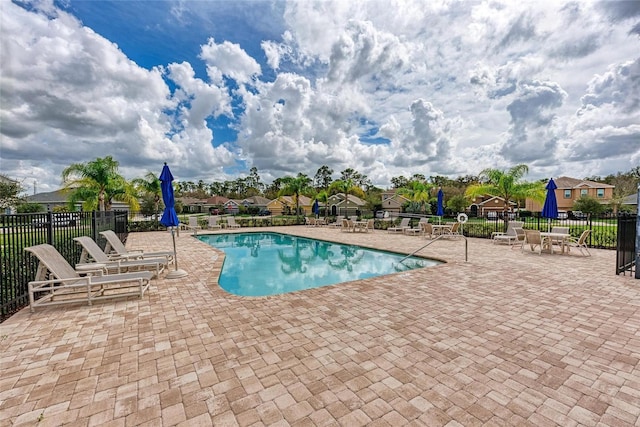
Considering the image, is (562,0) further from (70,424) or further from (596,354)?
(70,424)

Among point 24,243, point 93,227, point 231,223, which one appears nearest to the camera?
point 24,243

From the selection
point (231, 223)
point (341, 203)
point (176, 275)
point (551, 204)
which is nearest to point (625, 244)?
point (551, 204)

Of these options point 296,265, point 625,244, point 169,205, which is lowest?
point 296,265

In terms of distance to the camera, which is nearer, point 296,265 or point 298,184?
point 296,265

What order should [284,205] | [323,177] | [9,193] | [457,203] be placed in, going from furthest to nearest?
[323,177], [284,205], [457,203], [9,193]

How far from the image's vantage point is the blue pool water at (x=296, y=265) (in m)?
7.65

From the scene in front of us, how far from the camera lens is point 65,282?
505 centimetres

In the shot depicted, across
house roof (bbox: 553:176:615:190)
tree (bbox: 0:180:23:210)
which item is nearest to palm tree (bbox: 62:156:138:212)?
tree (bbox: 0:180:23:210)

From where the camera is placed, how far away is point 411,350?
3260mm

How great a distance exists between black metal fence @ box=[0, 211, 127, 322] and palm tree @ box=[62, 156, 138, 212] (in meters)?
12.0

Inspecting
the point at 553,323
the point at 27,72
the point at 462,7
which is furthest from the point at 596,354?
the point at 27,72

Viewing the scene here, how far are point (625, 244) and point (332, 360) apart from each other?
7.97 meters

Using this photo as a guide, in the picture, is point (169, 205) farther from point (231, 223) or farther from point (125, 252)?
point (231, 223)

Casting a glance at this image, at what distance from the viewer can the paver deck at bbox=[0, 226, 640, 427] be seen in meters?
2.27
